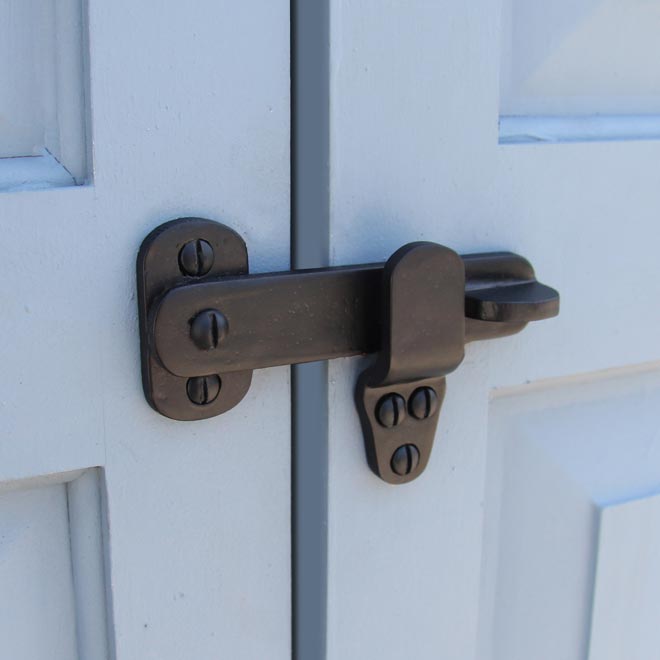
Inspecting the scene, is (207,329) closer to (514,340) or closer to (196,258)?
(196,258)

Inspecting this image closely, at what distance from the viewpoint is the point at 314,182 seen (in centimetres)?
56

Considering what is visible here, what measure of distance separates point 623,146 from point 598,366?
0.51ft

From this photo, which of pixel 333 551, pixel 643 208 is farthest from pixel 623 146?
pixel 333 551

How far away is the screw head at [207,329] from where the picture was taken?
1.64 feet

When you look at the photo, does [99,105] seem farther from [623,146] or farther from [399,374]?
[623,146]

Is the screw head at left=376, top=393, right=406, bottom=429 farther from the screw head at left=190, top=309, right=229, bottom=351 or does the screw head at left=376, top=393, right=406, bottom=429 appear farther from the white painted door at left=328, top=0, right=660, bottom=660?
the screw head at left=190, top=309, right=229, bottom=351

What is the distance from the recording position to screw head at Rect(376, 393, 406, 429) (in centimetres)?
58

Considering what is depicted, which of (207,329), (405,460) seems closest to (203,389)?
(207,329)

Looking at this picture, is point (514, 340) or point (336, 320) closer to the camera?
point (336, 320)

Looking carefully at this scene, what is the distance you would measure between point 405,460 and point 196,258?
0.19 metres

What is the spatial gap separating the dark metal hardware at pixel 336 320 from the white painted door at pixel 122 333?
17mm

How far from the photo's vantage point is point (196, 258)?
1.68ft

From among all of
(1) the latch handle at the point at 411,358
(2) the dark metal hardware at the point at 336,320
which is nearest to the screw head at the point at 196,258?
(2) the dark metal hardware at the point at 336,320

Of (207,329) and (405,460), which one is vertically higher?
(207,329)
